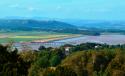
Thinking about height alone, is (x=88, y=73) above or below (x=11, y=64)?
below

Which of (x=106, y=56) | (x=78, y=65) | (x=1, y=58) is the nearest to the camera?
(x=1, y=58)

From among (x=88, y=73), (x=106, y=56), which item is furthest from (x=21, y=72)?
(x=106, y=56)

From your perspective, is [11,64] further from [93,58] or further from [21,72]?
[93,58]

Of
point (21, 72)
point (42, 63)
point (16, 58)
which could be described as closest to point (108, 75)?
point (42, 63)

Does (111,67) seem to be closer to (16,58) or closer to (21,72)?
(16,58)

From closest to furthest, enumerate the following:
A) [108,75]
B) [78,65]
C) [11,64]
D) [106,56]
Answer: [11,64] < [108,75] < [78,65] < [106,56]

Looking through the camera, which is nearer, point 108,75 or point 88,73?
point 108,75

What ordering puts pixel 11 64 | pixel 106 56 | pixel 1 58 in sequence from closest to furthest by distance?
pixel 11 64 < pixel 1 58 < pixel 106 56

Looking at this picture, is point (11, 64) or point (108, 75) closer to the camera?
point (11, 64)

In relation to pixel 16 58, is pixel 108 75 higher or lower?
lower
